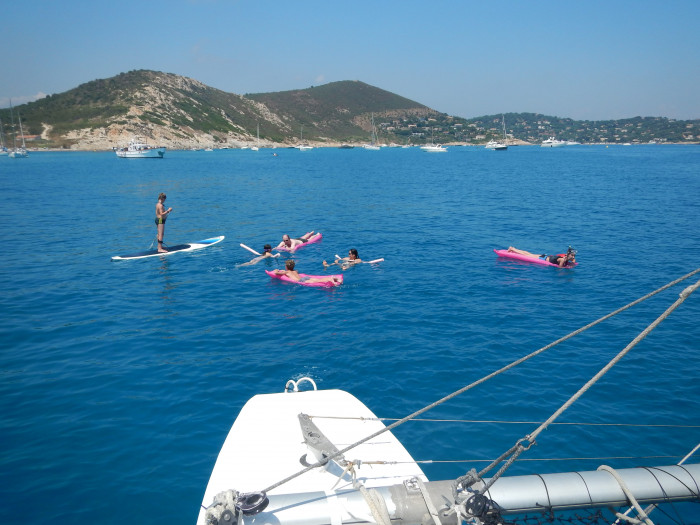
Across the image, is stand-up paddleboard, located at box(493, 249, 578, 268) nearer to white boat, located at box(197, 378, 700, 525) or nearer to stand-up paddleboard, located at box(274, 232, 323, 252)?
stand-up paddleboard, located at box(274, 232, 323, 252)

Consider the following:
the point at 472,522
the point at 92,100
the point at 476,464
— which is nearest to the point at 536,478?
the point at 472,522

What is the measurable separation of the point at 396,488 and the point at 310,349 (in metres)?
9.67

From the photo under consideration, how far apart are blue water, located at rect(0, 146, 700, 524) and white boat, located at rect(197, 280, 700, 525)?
9.48 ft

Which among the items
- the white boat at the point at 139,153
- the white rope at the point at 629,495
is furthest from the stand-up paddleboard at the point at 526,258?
the white boat at the point at 139,153

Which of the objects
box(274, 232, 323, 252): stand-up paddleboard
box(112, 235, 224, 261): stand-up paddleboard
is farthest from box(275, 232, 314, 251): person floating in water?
box(112, 235, 224, 261): stand-up paddleboard

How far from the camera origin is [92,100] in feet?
625

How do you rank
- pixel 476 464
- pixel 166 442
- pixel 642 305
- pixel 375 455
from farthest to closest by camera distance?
pixel 642 305 → pixel 166 442 → pixel 476 464 → pixel 375 455

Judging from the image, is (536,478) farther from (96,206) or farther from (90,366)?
(96,206)

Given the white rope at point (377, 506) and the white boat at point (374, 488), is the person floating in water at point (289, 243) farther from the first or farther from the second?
→ the white rope at point (377, 506)

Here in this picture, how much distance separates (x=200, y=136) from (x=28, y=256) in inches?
7142

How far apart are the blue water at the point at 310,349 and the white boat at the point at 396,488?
9.48 ft

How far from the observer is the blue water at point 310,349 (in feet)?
32.2

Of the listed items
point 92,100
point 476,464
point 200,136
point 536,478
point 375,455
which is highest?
point 92,100

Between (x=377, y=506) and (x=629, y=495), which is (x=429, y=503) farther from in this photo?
(x=629, y=495)
